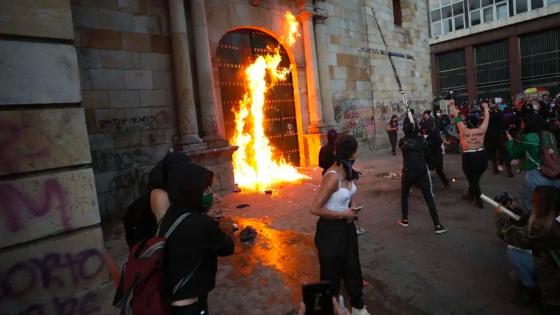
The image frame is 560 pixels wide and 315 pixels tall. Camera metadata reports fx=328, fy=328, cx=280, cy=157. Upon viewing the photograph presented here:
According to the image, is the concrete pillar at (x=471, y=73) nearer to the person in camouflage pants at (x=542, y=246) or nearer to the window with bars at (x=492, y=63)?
the window with bars at (x=492, y=63)

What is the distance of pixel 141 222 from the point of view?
247 centimetres

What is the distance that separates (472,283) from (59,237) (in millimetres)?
4139

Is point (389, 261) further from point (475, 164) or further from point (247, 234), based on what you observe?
point (475, 164)

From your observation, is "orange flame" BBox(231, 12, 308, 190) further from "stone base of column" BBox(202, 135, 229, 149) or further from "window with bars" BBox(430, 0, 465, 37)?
"window with bars" BBox(430, 0, 465, 37)

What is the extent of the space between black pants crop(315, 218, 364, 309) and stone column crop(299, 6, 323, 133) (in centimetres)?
883

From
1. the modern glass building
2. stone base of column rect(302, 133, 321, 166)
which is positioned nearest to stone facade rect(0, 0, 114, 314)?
stone base of column rect(302, 133, 321, 166)

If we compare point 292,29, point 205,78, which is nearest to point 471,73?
point 292,29

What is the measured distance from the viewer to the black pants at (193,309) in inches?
71.5

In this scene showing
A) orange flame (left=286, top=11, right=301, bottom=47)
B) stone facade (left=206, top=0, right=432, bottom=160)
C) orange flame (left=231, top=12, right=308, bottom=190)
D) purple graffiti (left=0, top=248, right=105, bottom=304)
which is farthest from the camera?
orange flame (left=286, top=11, right=301, bottom=47)

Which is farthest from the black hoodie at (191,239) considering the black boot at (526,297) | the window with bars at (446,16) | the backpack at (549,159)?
the window with bars at (446,16)

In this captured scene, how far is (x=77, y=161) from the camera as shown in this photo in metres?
3.04

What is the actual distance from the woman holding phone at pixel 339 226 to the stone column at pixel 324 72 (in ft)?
29.6

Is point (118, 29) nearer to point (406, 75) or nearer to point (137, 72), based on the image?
point (137, 72)

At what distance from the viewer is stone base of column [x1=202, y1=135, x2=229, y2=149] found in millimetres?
8391
